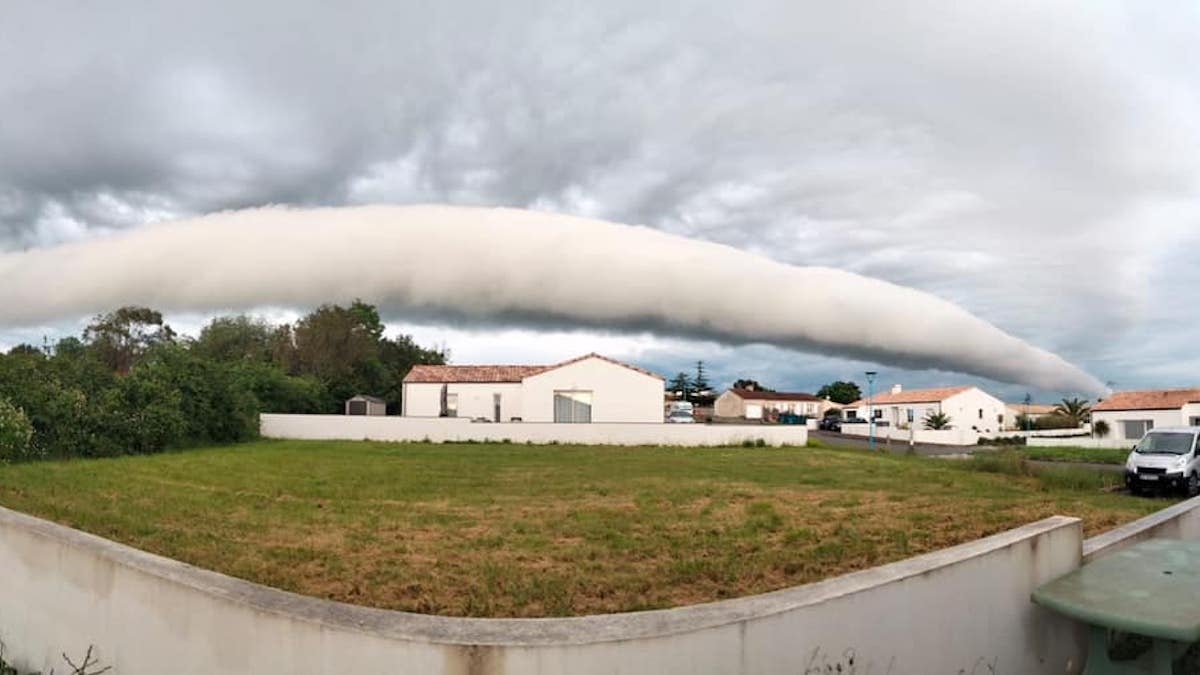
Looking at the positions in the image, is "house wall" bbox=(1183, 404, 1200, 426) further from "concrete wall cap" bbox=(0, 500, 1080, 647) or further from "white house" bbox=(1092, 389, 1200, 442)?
"concrete wall cap" bbox=(0, 500, 1080, 647)

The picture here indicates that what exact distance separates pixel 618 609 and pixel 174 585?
10.2 ft

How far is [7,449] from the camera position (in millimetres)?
19516

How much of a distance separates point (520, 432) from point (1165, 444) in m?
22.7

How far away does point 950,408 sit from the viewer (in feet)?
214

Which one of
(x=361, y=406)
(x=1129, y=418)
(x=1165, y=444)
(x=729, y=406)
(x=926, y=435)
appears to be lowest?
(x=926, y=435)

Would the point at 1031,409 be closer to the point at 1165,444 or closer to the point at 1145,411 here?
the point at 1145,411

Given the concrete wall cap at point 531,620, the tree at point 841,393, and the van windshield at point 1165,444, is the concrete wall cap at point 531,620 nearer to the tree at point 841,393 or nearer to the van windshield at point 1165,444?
the van windshield at point 1165,444

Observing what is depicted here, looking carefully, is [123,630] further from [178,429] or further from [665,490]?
[178,429]

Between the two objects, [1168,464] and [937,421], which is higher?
[937,421]

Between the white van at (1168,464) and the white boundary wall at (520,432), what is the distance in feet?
53.7

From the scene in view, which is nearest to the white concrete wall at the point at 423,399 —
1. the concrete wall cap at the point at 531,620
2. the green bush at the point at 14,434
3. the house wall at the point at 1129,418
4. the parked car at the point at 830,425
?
the green bush at the point at 14,434

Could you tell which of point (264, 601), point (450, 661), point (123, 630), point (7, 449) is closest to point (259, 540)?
point (123, 630)

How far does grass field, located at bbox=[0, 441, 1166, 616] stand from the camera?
21.9ft

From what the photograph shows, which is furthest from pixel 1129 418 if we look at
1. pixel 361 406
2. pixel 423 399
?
pixel 361 406
